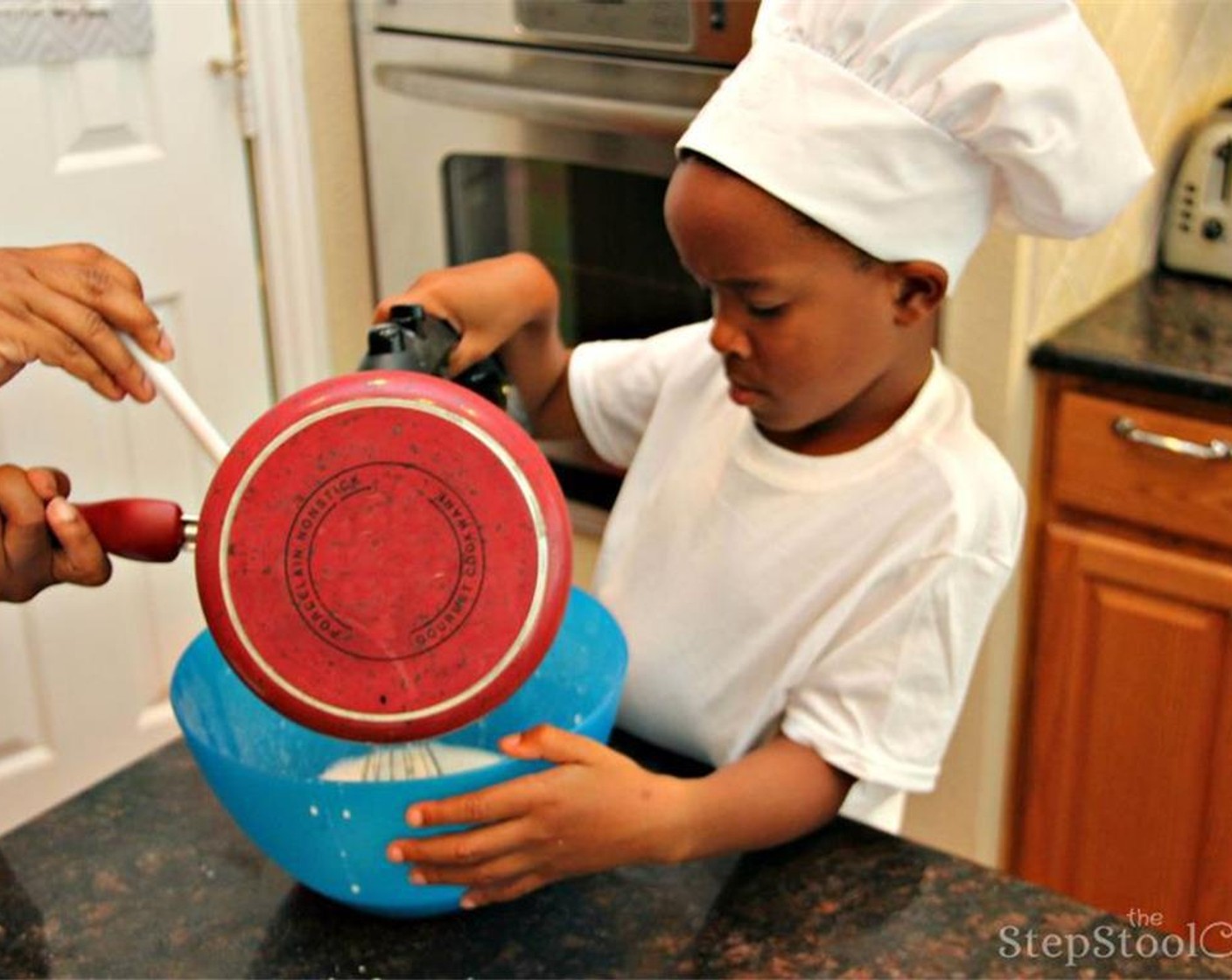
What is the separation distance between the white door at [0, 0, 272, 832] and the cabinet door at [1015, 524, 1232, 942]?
3.83 ft

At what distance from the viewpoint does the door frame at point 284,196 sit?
2023 mm

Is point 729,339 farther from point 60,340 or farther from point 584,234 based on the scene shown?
point 584,234

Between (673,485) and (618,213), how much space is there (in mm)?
811

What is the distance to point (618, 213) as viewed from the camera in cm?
184

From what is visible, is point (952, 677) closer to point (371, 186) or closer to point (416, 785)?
point (416, 785)

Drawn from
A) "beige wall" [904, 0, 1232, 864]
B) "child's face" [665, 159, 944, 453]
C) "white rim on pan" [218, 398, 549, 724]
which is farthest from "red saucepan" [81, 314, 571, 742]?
"beige wall" [904, 0, 1232, 864]

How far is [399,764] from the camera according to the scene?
0.86m

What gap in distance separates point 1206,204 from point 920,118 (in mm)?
994

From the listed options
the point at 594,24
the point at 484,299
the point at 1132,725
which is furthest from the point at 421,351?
the point at 1132,725

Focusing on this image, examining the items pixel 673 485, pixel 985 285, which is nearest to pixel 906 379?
pixel 673 485

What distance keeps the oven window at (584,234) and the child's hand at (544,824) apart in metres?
1.07

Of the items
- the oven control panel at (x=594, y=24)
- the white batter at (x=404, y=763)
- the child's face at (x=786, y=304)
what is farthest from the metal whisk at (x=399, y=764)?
the oven control panel at (x=594, y=24)

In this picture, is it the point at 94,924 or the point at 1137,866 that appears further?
the point at 1137,866

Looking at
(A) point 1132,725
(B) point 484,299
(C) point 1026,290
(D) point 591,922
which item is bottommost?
(A) point 1132,725
